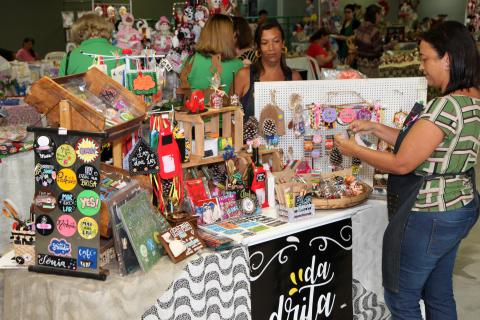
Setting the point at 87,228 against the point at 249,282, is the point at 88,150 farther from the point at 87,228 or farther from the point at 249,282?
the point at 249,282

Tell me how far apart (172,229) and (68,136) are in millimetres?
543

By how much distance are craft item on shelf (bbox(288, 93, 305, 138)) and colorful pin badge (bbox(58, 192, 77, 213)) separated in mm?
1386

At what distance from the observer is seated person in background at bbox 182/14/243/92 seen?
155 inches

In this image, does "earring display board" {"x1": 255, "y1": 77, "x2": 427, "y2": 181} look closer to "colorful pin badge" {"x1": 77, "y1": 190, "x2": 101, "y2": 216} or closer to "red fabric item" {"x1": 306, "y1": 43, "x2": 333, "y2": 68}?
"colorful pin badge" {"x1": 77, "y1": 190, "x2": 101, "y2": 216}

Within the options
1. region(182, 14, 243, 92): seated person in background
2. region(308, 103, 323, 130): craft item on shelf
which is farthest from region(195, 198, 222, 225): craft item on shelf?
region(182, 14, 243, 92): seated person in background

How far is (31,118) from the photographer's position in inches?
193

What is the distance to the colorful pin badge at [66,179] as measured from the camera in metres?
2.15

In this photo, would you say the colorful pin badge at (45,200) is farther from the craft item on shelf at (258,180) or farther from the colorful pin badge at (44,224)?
the craft item on shelf at (258,180)

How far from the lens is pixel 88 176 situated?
7.00ft

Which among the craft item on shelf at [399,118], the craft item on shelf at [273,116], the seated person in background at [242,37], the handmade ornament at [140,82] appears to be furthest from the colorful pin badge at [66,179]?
the seated person in background at [242,37]

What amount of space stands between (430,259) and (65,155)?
1446mm

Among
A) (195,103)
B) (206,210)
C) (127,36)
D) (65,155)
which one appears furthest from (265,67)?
(127,36)

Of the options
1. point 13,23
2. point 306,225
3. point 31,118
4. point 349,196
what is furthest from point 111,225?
point 13,23

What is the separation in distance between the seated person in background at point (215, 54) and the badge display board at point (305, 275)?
1488 mm
